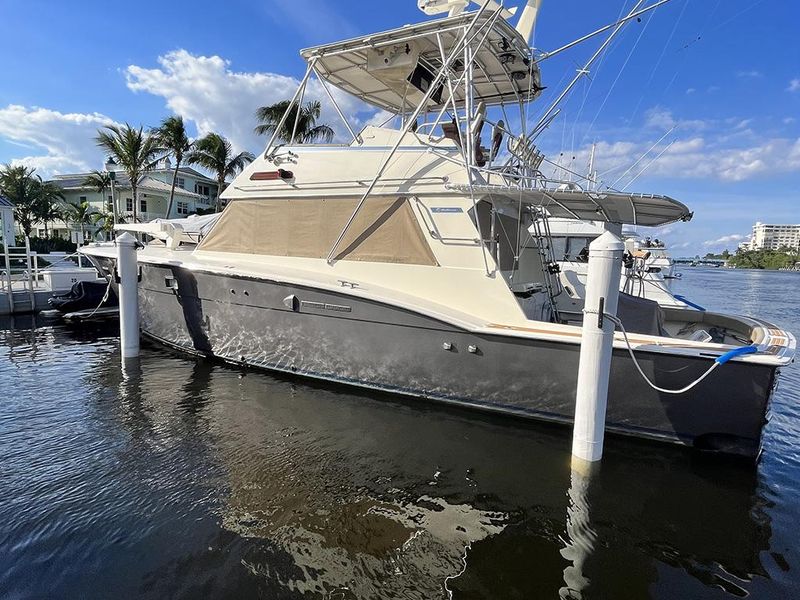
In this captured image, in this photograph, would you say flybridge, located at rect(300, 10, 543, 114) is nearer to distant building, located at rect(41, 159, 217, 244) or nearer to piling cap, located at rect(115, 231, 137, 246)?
piling cap, located at rect(115, 231, 137, 246)

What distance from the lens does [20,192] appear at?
3344 cm

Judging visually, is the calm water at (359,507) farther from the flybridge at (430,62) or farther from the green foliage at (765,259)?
the green foliage at (765,259)

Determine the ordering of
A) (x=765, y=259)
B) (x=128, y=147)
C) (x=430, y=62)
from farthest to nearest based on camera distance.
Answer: (x=765, y=259) → (x=128, y=147) → (x=430, y=62)

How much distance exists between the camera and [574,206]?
19.1 ft

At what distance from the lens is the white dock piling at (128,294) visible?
7.93 m

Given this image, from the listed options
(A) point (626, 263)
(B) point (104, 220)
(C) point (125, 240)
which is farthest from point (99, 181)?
(A) point (626, 263)

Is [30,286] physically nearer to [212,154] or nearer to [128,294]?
[128,294]

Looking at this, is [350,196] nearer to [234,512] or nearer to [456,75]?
[456,75]

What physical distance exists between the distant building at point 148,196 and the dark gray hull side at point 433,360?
2989cm

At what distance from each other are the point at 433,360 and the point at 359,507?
7.43 feet

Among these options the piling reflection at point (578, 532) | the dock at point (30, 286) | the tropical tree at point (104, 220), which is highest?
the tropical tree at point (104, 220)

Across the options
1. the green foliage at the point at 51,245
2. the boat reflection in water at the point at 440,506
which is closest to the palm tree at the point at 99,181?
the green foliage at the point at 51,245

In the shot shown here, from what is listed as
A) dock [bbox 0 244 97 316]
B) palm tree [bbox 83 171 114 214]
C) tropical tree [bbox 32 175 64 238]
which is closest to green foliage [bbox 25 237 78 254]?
tropical tree [bbox 32 175 64 238]

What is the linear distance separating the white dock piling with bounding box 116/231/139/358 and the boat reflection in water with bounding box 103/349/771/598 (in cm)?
222
